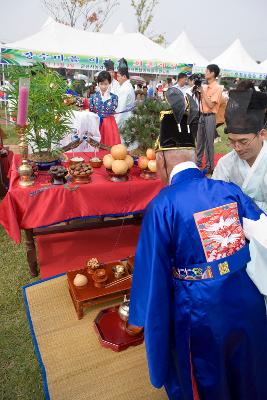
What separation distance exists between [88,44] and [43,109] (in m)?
9.00

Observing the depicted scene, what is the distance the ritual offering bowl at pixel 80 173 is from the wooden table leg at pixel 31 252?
0.67m

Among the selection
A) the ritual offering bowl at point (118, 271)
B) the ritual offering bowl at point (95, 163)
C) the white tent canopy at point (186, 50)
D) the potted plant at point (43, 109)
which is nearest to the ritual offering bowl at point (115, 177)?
the ritual offering bowl at point (95, 163)

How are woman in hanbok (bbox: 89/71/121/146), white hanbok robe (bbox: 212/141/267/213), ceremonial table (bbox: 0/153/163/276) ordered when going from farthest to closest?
1. woman in hanbok (bbox: 89/71/121/146)
2. ceremonial table (bbox: 0/153/163/276)
3. white hanbok robe (bbox: 212/141/267/213)

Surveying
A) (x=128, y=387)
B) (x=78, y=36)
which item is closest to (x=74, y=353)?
(x=128, y=387)

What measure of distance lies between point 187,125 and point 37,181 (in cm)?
181

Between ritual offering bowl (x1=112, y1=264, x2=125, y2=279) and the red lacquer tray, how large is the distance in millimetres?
320

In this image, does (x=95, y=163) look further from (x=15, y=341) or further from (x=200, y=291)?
(x=200, y=291)

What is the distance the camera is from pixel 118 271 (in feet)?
9.11

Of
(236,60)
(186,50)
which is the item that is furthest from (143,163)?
(236,60)

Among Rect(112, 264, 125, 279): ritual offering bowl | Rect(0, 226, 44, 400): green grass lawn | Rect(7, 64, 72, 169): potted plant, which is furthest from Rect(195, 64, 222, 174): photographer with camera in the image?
Rect(0, 226, 44, 400): green grass lawn

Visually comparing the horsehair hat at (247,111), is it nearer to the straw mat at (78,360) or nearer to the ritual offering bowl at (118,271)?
the ritual offering bowl at (118,271)

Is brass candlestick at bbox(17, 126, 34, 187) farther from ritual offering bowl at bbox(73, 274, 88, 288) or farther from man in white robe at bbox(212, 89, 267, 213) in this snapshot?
man in white robe at bbox(212, 89, 267, 213)

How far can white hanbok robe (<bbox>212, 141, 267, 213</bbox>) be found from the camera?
1.86 m

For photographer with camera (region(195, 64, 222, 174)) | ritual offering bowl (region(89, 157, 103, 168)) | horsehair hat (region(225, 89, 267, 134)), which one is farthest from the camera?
photographer with camera (region(195, 64, 222, 174))
